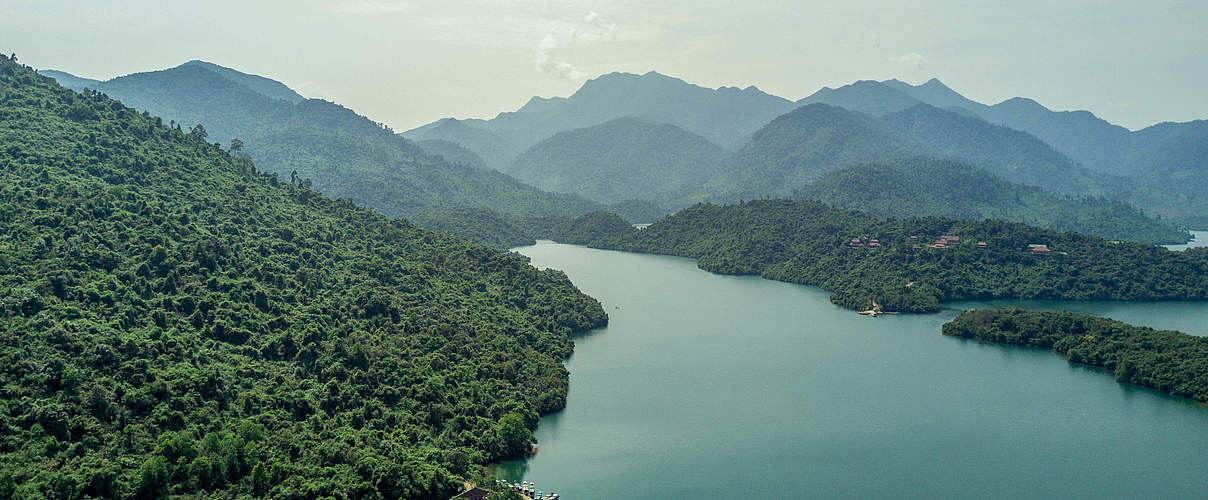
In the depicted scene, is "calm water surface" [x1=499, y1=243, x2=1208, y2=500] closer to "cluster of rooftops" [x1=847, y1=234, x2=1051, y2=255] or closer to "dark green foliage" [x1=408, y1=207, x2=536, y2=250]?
"cluster of rooftops" [x1=847, y1=234, x2=1051, y2=255]

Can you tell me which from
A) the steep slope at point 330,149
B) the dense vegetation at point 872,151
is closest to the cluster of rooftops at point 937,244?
the steep slope at point 330,149

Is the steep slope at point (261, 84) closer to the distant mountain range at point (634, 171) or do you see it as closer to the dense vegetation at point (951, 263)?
the distant mountain range at point (634, 171)

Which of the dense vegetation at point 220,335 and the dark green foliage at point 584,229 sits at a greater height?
the dark green foliage at point 584,229

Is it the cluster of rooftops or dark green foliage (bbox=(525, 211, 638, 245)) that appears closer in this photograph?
the cluster of rooftops

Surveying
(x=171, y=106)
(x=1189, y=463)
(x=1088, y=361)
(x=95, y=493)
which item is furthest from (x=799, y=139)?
(x=95, y=493)

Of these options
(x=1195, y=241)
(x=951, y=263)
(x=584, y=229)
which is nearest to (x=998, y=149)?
(x=1195, y=241)

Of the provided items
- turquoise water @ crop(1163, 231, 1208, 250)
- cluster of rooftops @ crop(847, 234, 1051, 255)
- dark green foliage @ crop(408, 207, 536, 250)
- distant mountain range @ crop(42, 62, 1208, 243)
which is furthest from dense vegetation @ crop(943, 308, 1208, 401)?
distant mountain range @ crop(42, 62, 1208, 243)

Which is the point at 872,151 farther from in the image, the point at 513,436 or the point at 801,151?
the point at 513,436
